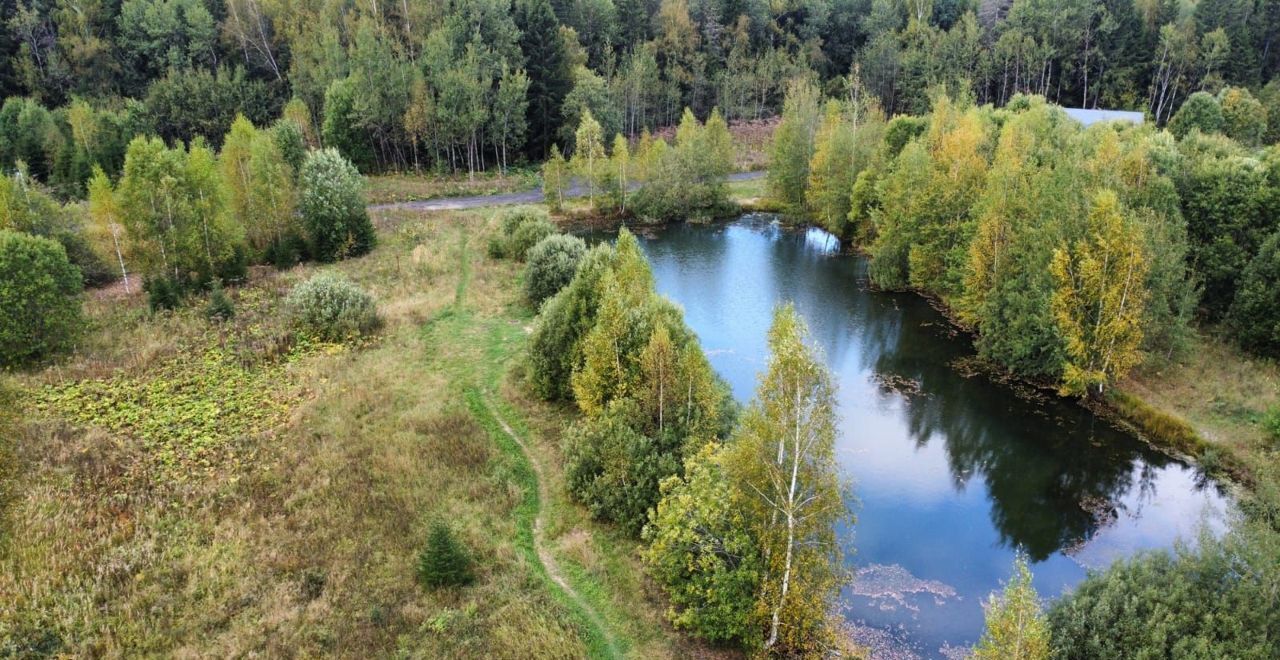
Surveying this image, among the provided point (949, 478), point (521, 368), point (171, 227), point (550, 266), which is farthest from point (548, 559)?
point (171, 227)

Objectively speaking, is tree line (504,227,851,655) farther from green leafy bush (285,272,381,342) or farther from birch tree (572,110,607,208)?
birch tree (572,110,607,208)

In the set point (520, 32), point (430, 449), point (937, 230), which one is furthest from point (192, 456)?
point (520, 32)

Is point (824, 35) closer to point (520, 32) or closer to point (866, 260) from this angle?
point (520, 32)

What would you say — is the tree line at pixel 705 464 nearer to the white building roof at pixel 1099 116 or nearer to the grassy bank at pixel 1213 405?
the grassy bank at pixel 1213 405

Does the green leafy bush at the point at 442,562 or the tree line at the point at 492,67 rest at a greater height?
the tree line at the point at 492,67

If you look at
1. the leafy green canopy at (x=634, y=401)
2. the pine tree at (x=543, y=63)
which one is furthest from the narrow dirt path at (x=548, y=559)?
the pine tree at (x=543, y=63)

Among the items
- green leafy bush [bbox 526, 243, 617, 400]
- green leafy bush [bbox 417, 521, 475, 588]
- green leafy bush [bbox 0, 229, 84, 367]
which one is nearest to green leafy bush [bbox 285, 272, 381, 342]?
green leafy bush [bbox 0, 229, 84, 367]

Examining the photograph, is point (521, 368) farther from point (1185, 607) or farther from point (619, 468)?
point (1185, 607)

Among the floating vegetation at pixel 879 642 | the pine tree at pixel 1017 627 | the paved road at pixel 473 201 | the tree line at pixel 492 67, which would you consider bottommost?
the floating vegetation at pixel 879 642
